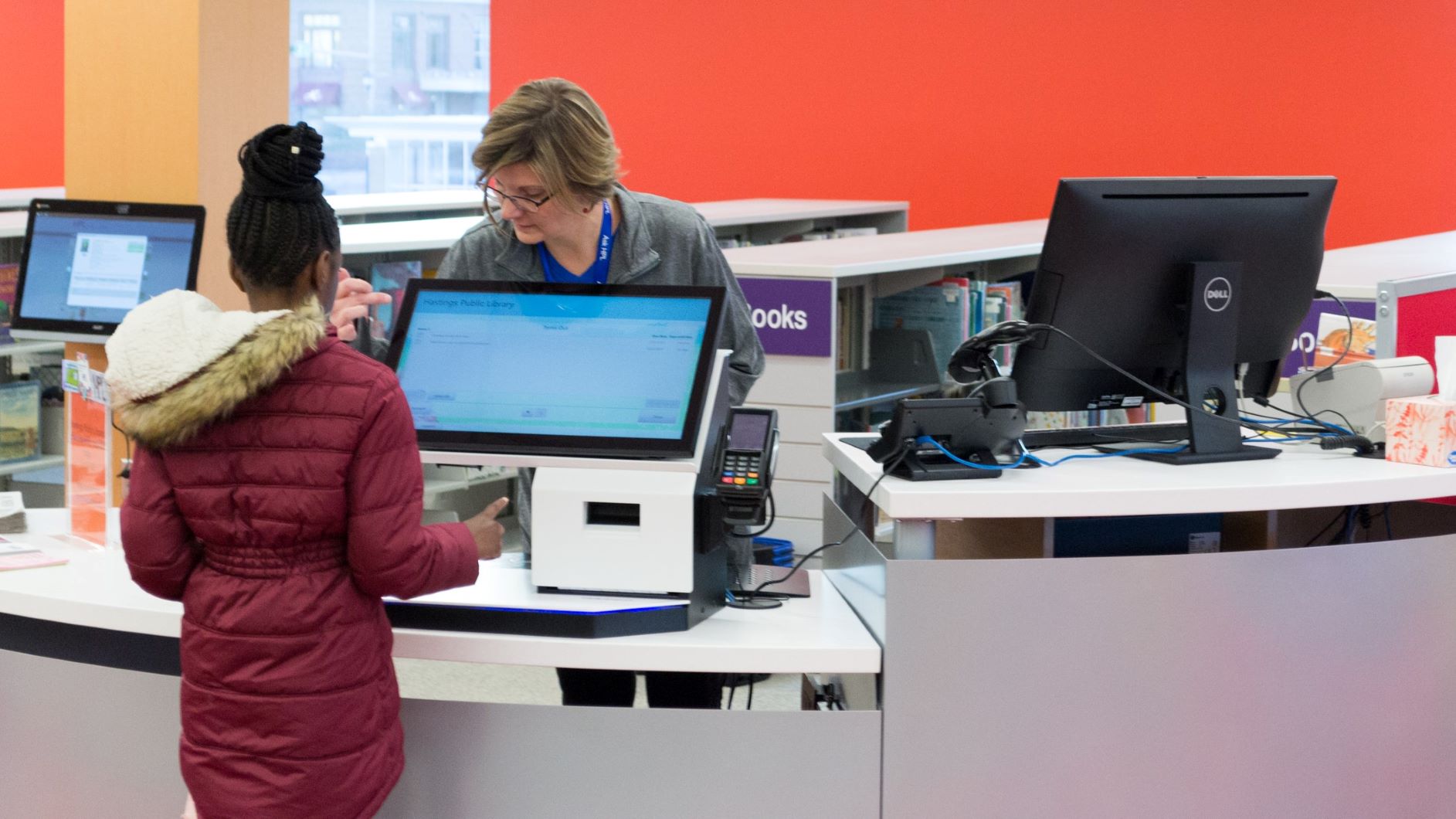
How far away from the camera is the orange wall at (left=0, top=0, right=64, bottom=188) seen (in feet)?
30.1

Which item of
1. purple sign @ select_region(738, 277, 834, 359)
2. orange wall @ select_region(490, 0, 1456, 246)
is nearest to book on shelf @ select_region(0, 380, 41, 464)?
purple sign @ select_region(738, 277, 834, 359)

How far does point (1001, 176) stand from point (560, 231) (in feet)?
18.0

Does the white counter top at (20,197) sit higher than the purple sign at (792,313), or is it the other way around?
the white counter top at (20,197)

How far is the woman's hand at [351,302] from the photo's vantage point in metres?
2.14

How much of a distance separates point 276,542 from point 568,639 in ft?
1.31

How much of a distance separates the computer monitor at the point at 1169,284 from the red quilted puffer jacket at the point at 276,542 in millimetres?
1017

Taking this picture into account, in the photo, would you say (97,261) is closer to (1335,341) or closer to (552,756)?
(552,756)

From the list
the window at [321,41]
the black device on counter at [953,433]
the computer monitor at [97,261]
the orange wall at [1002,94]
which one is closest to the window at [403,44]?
the window at [321,41]

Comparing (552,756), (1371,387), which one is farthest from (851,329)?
(552,756)

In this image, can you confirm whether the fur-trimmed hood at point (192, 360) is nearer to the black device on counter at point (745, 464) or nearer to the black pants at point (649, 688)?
the black device on counter at point (745, 464)

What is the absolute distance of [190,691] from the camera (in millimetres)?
1726

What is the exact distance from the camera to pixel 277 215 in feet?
5.40

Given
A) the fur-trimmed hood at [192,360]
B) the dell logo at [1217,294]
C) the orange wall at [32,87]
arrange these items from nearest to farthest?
the fur-trimmed hood at [192,360] → the dell logo at [1217,294] → the orange wall at [32,87]

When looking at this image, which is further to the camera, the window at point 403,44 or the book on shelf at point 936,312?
the window at point 403,44
